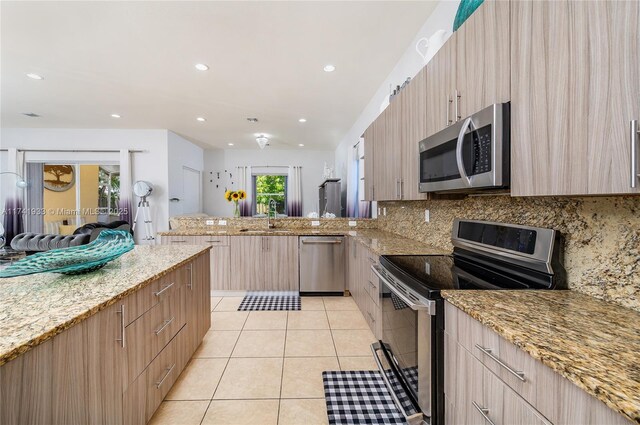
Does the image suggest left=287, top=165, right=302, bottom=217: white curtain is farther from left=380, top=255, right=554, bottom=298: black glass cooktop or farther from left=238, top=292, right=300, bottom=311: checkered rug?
left=380, top=255, right=554, bottom=298: black glass cooktop

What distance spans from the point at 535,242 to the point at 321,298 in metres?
2.75

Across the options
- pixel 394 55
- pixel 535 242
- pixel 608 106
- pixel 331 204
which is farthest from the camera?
pixel 331 204

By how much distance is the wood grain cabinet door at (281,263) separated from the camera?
3727mm

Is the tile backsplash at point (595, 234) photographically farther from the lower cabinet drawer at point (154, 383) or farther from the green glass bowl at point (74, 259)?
the green glass bowl at point (74, 259)

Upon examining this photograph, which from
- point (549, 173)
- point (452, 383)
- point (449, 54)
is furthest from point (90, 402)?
point (449, 54)

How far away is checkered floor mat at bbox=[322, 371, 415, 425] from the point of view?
1.60 metres

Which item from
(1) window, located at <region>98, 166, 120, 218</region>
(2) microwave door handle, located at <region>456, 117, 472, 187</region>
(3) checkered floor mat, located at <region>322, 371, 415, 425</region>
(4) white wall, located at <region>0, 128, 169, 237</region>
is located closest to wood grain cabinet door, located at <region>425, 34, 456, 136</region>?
(2) microwave door handle, located at <region>456, 117, 472, 187</region>

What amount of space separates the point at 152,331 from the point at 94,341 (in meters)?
0.48

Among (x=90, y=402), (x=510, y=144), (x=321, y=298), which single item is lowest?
(x=321, y=298)

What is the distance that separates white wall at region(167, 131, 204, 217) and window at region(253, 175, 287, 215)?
1734mm

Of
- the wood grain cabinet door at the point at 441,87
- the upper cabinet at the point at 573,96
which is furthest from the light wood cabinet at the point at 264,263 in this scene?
the upper cabinet at the point at 573,96

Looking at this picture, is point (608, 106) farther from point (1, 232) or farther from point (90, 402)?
point (1, 232)

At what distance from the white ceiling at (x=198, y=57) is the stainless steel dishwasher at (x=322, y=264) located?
6.54 ft

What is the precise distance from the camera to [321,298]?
3.65m
